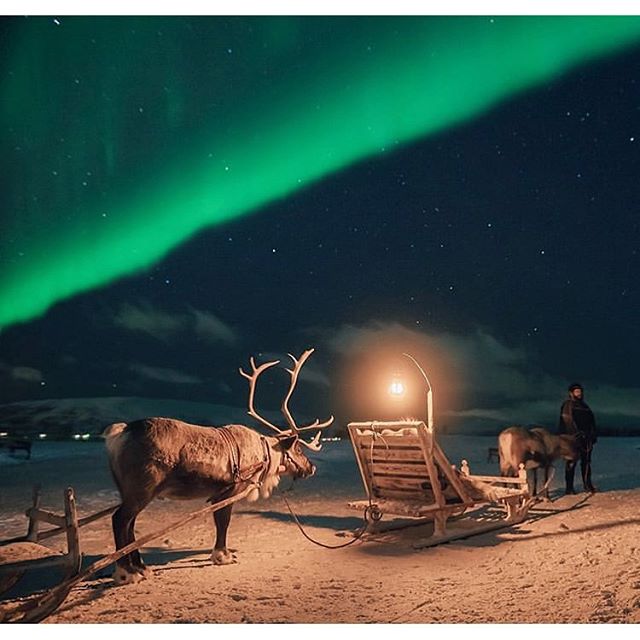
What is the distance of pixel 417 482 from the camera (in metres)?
8.13

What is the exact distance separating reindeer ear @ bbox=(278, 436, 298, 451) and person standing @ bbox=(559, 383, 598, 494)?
596 cm

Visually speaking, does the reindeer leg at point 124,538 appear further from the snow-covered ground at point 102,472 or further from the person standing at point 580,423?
the person standing at point 580,423

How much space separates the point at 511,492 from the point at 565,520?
3.75 ft

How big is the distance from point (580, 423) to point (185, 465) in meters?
7.70

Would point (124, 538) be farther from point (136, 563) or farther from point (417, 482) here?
point (417, 482)

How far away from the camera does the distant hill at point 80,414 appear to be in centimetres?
2833

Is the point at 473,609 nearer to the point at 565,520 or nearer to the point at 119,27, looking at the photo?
the point at 565,520

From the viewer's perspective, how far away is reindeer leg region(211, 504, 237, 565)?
7.10m

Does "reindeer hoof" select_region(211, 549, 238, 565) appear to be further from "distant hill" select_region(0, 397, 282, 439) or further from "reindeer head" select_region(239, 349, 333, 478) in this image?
"distant hill" select_region(0, 397, 282, 439)

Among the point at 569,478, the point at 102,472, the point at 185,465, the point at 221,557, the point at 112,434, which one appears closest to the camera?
the point at 112,434

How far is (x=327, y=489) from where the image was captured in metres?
14.1

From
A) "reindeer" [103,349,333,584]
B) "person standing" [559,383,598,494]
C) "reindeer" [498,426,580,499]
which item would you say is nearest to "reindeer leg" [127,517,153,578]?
"reindeer" [103,349,333,584]

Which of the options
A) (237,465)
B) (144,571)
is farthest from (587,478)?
(144,571)
